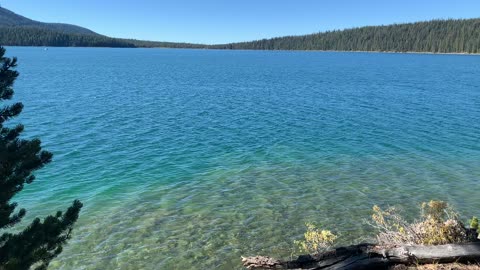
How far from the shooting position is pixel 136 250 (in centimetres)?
1581

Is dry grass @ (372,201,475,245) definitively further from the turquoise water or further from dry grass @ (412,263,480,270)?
the turquoise water

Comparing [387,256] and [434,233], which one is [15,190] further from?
[434,233]

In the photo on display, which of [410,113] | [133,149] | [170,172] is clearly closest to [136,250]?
[170,172]

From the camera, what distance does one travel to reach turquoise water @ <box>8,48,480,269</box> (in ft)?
54.9

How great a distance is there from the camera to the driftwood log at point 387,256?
10.2 metres

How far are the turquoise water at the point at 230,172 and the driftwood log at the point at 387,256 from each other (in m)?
4.55

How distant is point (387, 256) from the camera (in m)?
10.6

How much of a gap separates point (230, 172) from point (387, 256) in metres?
16.0

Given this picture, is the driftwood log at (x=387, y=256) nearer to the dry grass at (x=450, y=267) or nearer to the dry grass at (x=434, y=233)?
the dry grass at (x=450, y=267)

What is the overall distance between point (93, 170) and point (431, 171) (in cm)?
2151

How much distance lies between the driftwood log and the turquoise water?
4551mm

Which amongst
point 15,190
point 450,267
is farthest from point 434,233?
point 15,190

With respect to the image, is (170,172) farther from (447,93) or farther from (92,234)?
(447,93)

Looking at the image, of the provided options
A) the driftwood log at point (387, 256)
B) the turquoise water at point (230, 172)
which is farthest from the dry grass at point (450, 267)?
the turquoise water at point (230, 172)
